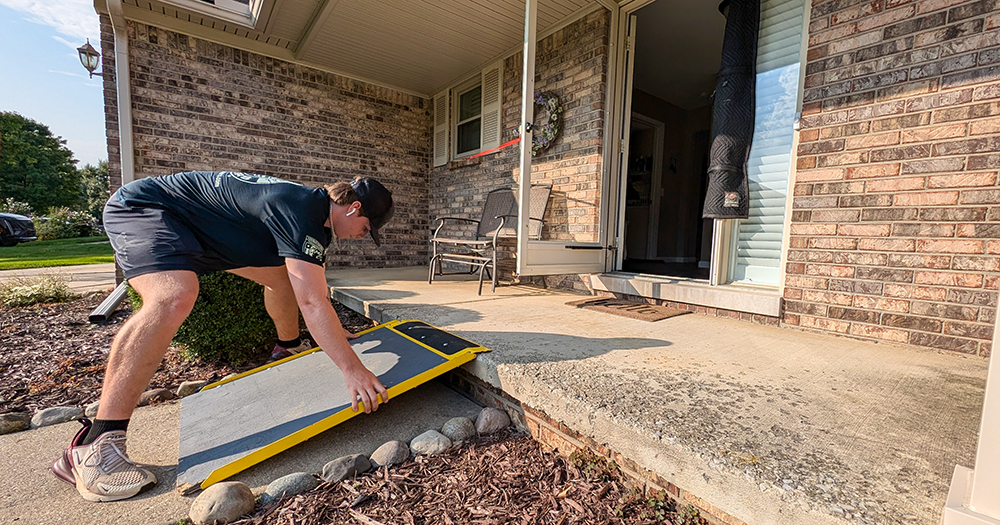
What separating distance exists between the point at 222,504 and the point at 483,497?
0.70 meters

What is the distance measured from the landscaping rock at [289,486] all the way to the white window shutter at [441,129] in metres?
4.95

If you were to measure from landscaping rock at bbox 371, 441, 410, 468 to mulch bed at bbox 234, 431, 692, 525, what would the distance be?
0.10 feet

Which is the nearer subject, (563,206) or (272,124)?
(563,206)

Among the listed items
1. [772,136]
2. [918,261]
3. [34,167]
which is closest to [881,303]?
[918,261]

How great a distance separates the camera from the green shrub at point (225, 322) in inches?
86.5

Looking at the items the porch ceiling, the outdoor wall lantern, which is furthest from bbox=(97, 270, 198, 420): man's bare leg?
the outdoor wall lantern

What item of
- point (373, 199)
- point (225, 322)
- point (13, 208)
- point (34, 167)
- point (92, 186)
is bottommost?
point (225, 322)

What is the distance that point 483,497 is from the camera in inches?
45.2

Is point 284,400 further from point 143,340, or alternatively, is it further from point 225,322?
point 225,322

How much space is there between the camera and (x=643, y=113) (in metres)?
5.48

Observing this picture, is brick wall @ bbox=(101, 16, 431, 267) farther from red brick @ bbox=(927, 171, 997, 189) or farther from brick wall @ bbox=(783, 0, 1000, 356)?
red brick @ bbox=(927, 171, 997, 189)

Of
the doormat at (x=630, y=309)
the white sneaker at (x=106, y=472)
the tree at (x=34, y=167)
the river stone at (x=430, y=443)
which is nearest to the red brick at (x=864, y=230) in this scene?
the doormat at (x=630, y=309)

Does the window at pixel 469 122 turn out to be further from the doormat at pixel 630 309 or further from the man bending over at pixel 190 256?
the man bending over at pixel 190 256

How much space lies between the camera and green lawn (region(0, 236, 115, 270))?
743cm
